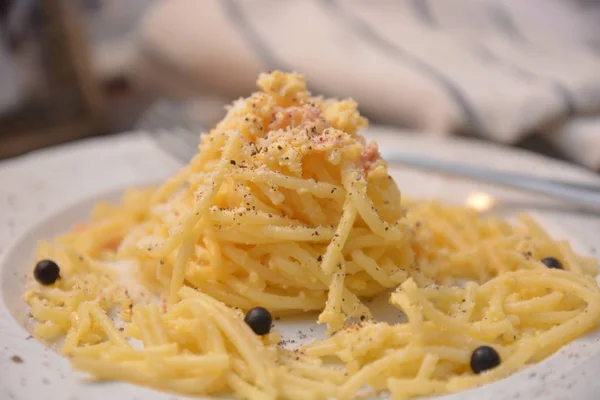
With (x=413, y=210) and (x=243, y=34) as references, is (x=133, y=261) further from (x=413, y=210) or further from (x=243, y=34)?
(x=243, y=34)

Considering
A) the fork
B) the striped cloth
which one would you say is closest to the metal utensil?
the fork

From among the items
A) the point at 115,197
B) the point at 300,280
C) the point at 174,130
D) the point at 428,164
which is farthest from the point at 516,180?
the point at 115,197

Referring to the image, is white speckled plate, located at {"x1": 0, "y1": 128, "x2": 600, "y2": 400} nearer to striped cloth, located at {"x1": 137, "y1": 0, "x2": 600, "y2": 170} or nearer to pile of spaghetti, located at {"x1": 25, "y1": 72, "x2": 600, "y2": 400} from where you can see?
pile of spaghetti, located at {"x1": 25, "y1": 72, "x2": 600, "y2": 400}

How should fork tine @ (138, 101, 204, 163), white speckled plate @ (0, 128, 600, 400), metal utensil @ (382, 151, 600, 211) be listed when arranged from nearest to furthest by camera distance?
white speckled plate @ (0, 128, 600, 400), metal utensil @ (382, 151, 600, 211), fork tine @ (138, 101, 204, 163)

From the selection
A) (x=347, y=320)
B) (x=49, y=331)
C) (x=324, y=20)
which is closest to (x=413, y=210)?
(x=347, y=320)

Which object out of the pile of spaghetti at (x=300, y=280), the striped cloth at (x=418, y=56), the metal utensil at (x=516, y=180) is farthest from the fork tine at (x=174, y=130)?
the striped cloth at (x=418, y=56)
